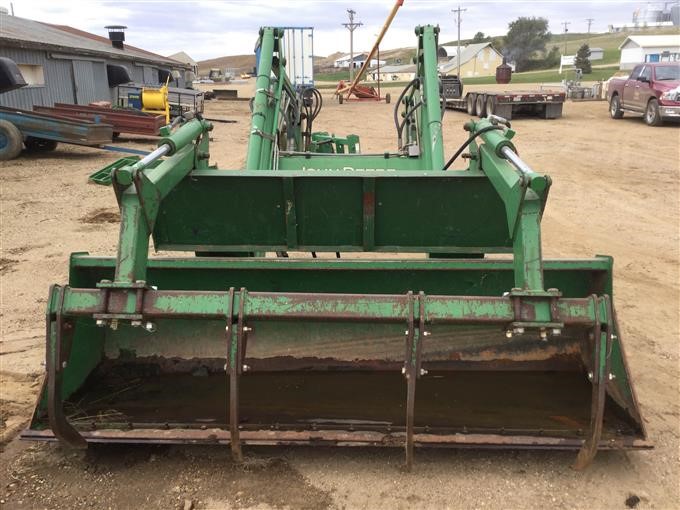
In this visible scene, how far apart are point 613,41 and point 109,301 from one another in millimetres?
110799

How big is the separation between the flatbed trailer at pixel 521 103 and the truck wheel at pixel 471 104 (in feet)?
1.76

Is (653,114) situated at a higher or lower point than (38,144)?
higher

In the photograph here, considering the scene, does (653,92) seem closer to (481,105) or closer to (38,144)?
(481,105)

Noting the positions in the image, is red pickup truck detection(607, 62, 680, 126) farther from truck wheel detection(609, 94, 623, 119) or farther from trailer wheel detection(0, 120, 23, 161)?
trailer wheel detection(0, 120, 23, 161)

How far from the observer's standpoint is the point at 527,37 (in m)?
84.3

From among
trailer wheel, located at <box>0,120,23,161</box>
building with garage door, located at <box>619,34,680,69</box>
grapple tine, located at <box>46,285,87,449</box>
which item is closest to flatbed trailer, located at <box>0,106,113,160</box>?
trailer wheel, located at <box>0,120,23,161</box>

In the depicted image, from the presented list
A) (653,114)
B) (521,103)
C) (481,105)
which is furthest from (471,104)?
(653,114)

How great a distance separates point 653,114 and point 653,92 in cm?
57

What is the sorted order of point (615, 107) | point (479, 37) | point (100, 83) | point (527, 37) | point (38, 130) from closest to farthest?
point (38, 130), point (615, 107), point (100, 83), point (527, 37), point (479, 37)

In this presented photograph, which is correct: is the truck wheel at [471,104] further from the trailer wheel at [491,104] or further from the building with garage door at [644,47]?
the building with garage door at [644,47]

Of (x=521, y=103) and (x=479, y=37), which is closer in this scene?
(x=521, y=103)

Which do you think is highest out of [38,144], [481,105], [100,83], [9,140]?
[100,83]

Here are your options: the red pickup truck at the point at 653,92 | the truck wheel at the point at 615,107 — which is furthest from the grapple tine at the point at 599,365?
the truck wheel at the point at 615,107

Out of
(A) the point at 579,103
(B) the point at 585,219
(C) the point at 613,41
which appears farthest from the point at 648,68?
(C) the point at 613,41
